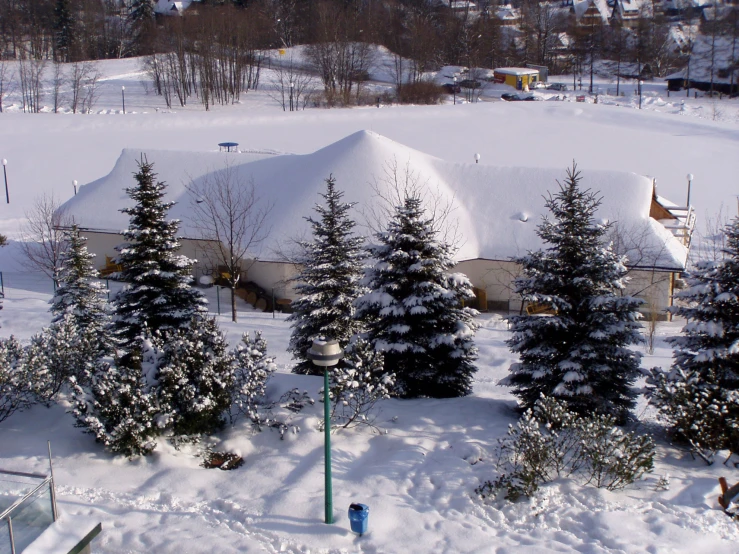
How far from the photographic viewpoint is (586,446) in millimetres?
8891

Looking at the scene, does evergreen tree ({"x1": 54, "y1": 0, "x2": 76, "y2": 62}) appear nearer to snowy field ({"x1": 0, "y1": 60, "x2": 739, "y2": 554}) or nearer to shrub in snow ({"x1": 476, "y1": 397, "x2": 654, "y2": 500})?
snowy field ({"x1": 0, "y1": 60, "x2": 739, "y2": 554})

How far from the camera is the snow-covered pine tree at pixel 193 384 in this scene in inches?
380

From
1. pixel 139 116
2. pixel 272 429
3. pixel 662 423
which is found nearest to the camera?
pixel 272 429

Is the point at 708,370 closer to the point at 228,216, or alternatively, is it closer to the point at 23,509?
the point at 23,509

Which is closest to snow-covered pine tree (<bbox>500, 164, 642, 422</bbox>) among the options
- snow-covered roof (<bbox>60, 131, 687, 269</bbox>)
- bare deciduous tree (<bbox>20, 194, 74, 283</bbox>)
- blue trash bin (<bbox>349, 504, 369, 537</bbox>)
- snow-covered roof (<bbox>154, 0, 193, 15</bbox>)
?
blue trash bin (<bbox>349, 504, 369, 537</bbox>)

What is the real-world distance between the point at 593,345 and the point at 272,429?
4.81 m

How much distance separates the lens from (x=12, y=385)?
10242 mm

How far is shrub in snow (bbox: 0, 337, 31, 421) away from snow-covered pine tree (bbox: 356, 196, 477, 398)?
5.11m

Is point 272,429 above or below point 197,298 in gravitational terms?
below

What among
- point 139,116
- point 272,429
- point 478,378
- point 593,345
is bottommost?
point 478,378

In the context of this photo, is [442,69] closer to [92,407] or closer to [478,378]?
[478,378]

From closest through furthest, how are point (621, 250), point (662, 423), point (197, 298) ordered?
point (662, 423) < point (197, 298) < point (621, 250)

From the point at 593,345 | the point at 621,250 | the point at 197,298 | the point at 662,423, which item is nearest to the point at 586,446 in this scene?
the point at 593,345

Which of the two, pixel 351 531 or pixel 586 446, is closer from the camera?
pixel 351 531
